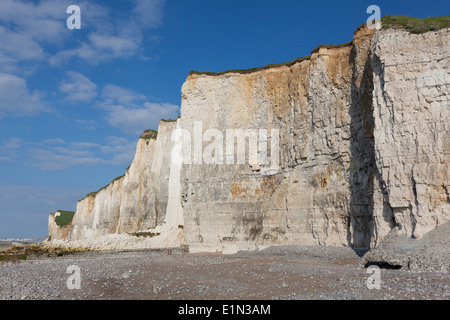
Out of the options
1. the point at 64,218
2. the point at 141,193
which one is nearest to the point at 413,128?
the point at 141,193

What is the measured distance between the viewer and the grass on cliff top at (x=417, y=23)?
1515 centimetres

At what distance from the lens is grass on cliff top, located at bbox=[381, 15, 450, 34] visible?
15.1 meters

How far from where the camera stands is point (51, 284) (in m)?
11.4

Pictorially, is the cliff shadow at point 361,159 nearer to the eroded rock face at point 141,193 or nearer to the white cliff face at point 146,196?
the white cliff face at point 146,196

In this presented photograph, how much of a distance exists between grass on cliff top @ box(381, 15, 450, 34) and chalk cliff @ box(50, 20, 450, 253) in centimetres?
30

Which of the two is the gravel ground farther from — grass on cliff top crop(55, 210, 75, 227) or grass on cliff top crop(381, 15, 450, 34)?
grass on cliff top crop(55, 210, 75, 227)

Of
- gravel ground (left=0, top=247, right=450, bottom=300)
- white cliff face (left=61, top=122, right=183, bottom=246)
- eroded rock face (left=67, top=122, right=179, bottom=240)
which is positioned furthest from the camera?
eroded rock face (left=67, top=122, right=179, bottom=240)

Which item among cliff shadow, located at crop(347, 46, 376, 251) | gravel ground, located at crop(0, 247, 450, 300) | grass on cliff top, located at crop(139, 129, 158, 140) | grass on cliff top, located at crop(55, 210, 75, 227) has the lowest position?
grass on cliff top, located at crop(55, 210, 75, 227)

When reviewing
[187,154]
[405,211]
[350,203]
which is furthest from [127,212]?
[405,211]

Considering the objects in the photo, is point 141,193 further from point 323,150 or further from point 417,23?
point 417,23

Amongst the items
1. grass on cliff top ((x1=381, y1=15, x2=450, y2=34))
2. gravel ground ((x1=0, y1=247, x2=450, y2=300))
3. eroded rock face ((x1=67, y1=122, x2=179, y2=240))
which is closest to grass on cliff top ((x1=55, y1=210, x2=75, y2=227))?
eroded rock face ((x1=67, y1=122, x2=179, y2=240))

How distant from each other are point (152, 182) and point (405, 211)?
31765 mm

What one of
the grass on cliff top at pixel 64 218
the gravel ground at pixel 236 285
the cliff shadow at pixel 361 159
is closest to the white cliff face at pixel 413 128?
the cliff shadow at pixel 361 159

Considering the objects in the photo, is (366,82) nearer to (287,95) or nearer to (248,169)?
(287,95)
